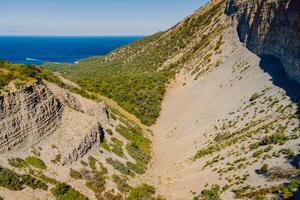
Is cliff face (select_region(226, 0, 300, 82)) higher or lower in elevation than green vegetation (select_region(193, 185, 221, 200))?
higher

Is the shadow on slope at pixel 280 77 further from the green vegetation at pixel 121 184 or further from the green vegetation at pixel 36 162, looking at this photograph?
the green vegetation at pixel 36 162

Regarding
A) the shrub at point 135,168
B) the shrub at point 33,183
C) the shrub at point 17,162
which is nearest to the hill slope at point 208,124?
the shrub at point 135,168

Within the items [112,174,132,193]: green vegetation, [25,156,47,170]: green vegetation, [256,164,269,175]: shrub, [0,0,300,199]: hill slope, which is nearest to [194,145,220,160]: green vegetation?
[0,0,300,199]: hill slope

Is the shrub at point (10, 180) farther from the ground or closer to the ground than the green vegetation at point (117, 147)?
farther from the ground

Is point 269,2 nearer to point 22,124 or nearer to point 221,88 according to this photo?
point 221,88

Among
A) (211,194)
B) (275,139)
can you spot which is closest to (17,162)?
(211,194)

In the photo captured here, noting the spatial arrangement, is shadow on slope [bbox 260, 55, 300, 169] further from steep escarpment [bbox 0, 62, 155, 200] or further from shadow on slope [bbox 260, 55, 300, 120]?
steep escarpment [bbox 0, 62, 155, 200]
